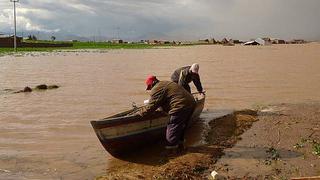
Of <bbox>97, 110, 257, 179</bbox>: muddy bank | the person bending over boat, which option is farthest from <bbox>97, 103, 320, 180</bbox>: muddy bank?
the person bending over boat

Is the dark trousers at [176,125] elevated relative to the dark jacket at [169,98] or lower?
lower

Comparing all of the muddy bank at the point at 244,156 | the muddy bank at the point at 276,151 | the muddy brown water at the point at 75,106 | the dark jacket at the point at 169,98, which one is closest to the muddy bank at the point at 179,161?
the muddy bank at the point at 244,156

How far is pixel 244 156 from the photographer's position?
893 cm

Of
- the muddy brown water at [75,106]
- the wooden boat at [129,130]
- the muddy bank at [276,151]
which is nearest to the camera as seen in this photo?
the muddy bank at [276,151]

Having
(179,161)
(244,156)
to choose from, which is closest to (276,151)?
(244,156)

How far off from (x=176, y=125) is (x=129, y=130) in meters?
0.91

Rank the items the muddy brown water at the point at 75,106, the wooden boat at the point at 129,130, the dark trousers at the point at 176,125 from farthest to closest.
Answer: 1. the muddy brown water at the point at 75,106
2. the dark trousers at the point at 176,125
3. the wooden boat at the point at 129,130

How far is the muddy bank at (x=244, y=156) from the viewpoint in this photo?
7.87 metres

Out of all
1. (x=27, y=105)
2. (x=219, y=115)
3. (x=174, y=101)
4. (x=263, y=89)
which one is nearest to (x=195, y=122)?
(x=219, y=115)

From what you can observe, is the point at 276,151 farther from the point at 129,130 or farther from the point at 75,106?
the point at 75,106

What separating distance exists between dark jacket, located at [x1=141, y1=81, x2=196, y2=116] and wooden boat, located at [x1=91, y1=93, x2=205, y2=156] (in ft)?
1.43

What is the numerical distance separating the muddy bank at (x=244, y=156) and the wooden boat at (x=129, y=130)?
30cm

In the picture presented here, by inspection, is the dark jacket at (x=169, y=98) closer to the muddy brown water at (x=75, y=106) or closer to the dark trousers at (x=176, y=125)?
the dark trousers at (x=176, y=125)

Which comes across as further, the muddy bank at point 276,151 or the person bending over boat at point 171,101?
the person bending over boat at point 171,101
